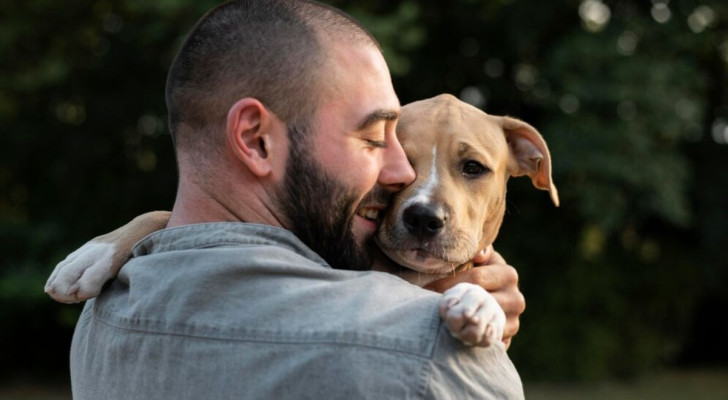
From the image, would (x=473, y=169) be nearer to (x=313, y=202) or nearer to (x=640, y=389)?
(x=313, y=202)

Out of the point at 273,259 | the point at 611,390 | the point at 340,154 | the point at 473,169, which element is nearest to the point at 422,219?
the point at 473,169

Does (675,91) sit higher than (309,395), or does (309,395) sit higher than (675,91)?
(309,395)

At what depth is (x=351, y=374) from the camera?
2.08 m

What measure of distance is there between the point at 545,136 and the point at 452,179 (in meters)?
8.48

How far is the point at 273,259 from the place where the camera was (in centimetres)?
232

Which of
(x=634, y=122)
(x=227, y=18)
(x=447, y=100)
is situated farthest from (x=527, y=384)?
(x=227, y=18)

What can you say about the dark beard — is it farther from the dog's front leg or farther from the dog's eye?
the dog's eye

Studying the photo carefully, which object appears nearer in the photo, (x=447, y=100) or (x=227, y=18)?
(x=227, y=18)

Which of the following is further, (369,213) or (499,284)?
(499,284)

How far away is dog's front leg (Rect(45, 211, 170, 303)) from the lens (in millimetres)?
3020

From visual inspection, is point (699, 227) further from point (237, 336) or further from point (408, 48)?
point (237, 336)

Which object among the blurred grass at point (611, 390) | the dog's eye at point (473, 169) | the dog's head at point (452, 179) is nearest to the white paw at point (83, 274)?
the dog's head at point (452, 179)

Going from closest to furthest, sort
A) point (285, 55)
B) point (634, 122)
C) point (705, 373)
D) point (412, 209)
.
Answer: point (285, 55), point (412, 209), point (634, 122), point (705, 373)

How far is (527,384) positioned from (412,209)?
12042 mm
